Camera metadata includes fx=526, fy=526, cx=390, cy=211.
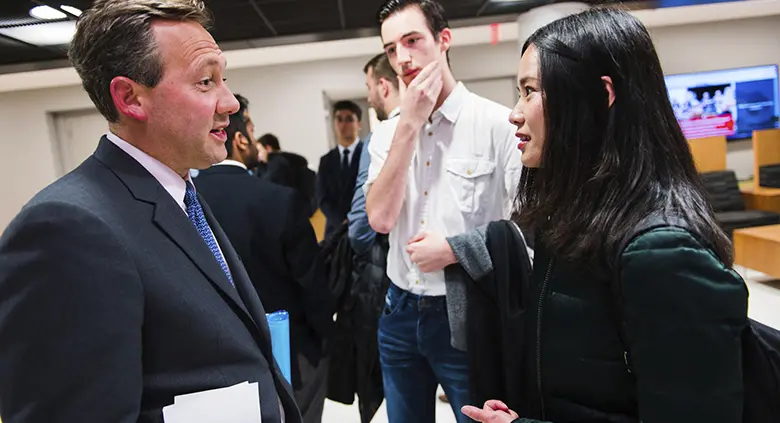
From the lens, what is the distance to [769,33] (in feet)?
14.8

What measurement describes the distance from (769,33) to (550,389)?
4990mm

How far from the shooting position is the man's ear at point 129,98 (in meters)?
0.89

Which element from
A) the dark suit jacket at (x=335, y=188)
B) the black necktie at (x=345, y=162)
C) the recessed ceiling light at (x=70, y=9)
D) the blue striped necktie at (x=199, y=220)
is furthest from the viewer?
the recessed ceiling light at (x=70, y=9)

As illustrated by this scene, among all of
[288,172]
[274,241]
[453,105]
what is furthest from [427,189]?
[288,172]

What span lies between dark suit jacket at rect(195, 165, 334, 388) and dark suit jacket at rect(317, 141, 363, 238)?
3.72 feet

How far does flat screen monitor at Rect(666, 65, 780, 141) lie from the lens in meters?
6.62

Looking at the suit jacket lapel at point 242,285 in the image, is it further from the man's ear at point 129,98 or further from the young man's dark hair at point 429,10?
the young man's dark hair at point 429,10

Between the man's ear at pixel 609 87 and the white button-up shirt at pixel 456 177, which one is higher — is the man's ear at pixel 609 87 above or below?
above

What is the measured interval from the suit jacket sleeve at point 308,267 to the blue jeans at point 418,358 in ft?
1.57

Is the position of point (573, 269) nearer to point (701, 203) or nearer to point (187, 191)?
point (701, 203)

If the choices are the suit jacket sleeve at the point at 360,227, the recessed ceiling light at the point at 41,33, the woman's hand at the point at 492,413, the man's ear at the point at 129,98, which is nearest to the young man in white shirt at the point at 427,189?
the suit jacket sleeve at the point at 360,227

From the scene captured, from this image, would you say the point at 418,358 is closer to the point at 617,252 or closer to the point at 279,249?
the point at 279,249

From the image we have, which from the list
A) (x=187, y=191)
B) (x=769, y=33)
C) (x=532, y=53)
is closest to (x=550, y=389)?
(x=532, y=53)

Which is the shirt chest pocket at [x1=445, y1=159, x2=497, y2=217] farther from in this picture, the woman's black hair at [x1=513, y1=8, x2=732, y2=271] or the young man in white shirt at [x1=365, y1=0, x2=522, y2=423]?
the woman's black hair at [x1=513, y1=8, x2=732, y2=271]
